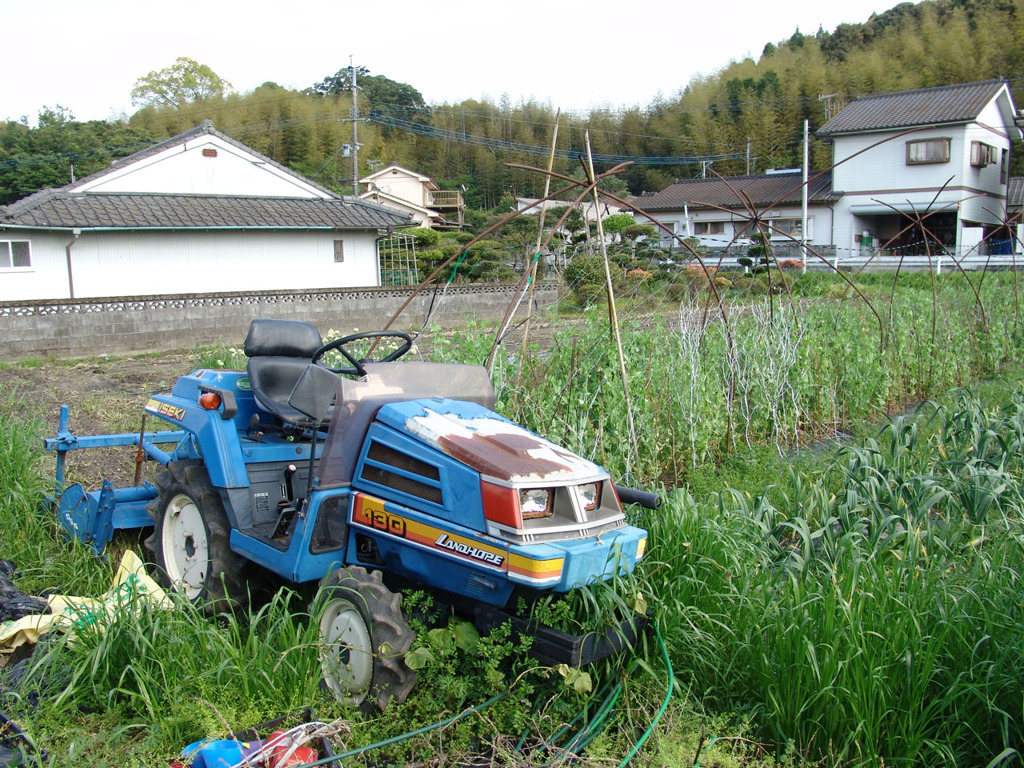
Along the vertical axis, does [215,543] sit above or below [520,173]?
below

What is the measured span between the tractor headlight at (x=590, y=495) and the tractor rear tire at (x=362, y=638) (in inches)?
28.4

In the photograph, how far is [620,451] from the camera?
5141 millimetres

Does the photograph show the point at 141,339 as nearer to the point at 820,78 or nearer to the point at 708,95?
the point at 820,78

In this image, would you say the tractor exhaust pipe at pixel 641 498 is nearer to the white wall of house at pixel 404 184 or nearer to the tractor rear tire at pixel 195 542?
the tractor rear tire at pixel 195 542

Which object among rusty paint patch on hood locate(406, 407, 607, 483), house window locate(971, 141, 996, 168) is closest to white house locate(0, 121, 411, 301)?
rusty paint patch on hood locate(406, 407, 607, 483)

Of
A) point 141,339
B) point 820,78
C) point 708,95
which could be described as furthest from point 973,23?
point 141,339

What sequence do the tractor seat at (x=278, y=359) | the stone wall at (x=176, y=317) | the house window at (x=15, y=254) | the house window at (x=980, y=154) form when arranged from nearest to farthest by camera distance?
the tractor seat at (x=278, y=359), the stone wall at (x=176, y=317), the house window at (x=15, y=254), the house window at (x=980, y=154)

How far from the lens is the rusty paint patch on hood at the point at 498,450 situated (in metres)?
2.79

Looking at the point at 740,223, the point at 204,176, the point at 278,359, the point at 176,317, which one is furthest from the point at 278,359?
the point at 740,223

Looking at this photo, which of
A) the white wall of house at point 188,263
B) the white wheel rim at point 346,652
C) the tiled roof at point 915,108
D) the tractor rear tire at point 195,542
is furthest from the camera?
the tiled roof at point 915,108

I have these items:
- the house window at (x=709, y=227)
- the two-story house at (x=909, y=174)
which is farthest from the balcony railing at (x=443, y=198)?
the two-story house at (x=909, y=174)

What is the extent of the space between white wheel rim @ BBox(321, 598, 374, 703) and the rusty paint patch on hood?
0.67 metres

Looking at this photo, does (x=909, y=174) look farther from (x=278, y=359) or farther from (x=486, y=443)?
(x=486, y=443)

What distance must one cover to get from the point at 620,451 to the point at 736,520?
1.26m
